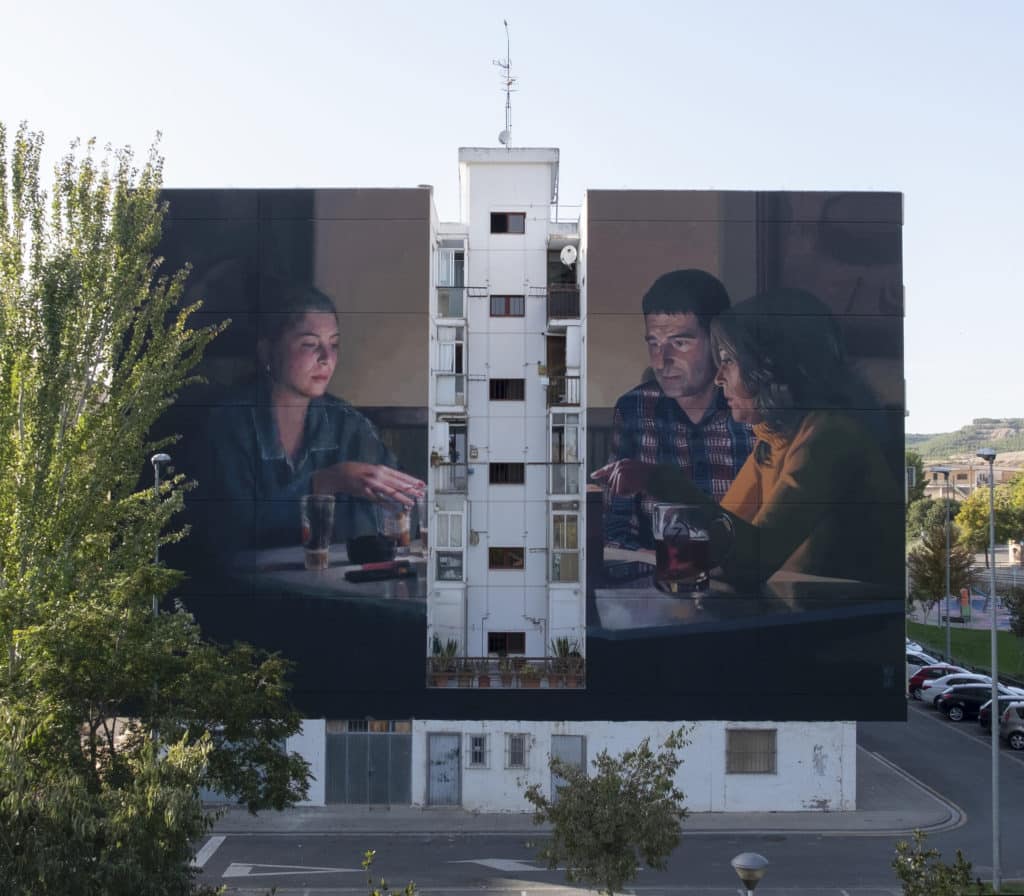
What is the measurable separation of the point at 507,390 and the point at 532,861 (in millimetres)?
13397

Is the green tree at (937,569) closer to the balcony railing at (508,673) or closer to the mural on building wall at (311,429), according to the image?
the balcony railing at (508,673)

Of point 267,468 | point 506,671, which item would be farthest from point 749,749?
point 267,468

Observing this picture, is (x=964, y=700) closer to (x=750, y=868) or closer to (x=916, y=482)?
(x=750, y=868)

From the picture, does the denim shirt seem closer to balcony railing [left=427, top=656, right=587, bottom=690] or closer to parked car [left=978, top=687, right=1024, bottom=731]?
balcony railing [left=427, top=656, right=587, bottom=690]

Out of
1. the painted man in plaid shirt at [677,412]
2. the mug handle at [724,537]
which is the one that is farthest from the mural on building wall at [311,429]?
the mug handle at [724,537]

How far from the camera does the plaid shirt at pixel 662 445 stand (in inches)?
1165

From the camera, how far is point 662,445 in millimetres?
29688

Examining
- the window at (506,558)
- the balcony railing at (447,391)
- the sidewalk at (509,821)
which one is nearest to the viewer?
the sidewalk at (509,821)

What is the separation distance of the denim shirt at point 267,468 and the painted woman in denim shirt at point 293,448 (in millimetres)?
27

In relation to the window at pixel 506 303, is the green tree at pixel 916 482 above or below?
below

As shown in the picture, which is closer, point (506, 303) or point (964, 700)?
point (506, 303)

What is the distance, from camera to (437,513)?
31.6 metres

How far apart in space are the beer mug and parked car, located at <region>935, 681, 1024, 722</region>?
18.2 m

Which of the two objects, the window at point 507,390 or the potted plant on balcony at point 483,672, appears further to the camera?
the window at point 507,390
